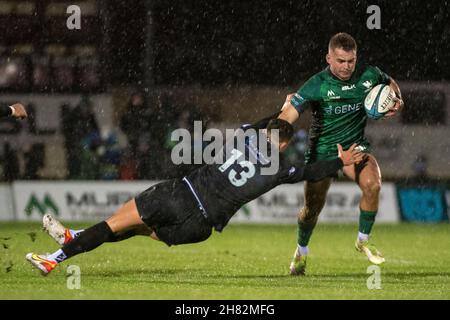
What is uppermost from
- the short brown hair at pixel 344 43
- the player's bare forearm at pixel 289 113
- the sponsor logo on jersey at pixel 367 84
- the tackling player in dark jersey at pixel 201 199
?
the short brown hair at pixel 344 43

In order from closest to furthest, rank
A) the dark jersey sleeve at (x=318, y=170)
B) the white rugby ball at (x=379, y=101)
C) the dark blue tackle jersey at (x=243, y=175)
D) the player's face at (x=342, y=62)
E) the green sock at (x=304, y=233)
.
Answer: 1. the dark blue tackle jersey at (x=243, y=175)
2. the dark jersey sleeve at (x=318, y=170)
3. the white rugby ball at (x=379, y=101)
4. the player's face at (x=342, y=62)
5. the green sock at (x=304, y=233)

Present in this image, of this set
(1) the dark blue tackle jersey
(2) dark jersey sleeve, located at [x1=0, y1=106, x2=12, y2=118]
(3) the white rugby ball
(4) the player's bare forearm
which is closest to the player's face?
(3) the white rugby ball

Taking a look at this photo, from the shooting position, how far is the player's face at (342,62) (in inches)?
382

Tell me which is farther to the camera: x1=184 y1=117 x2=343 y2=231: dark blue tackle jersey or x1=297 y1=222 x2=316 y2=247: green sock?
x1=297 y1=222 x2=316 y2=247: green sock

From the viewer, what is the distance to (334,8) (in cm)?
2100

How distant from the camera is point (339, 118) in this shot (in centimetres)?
1018

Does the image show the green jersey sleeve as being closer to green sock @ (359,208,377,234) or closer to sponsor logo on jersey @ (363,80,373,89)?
sponsor logo on jersey @ (363,80,373,89)

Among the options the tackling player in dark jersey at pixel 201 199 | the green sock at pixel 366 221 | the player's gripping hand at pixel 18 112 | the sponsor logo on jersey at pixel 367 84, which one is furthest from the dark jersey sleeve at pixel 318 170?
the player's gripping hand at pixel 18 112

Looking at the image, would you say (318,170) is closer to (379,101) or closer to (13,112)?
(379,101)

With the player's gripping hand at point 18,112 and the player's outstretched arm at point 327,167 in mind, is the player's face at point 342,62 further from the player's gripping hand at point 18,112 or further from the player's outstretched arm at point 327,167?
the player's gripping hand at point 18,112

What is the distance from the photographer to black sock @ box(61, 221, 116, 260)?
28.0ft

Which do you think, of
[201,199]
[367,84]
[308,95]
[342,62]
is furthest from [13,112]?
[367,84]
